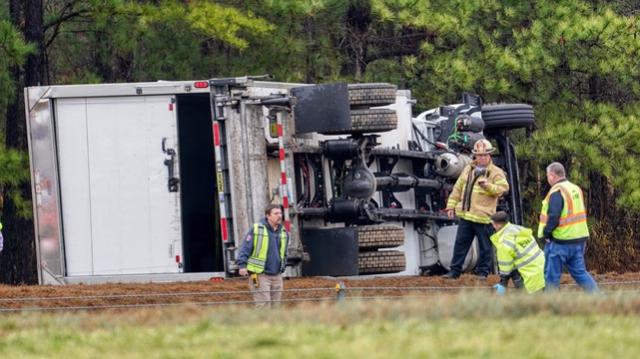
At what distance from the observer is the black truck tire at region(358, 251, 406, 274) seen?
2073 centimetres

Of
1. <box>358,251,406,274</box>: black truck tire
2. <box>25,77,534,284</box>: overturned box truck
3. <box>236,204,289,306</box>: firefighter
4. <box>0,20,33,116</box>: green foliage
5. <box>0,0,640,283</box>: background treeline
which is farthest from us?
<box>0,0,640,283</box>: background treeline

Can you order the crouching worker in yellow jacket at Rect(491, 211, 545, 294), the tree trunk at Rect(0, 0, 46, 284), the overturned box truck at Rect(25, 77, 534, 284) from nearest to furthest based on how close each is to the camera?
the crouching worker in yellow jacket at Rect(491, 211, 545, 294) → the overturned box truck at Rect(25, 77, 534, 284) → the tree trunk at Rect(0, 0, 46, 284)

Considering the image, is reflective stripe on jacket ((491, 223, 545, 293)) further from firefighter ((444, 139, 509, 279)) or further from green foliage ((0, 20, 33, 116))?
green foliage ((0, 20, 33, 116))

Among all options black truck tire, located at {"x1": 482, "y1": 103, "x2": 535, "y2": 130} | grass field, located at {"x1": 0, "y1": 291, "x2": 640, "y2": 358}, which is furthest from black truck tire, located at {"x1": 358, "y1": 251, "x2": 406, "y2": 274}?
grass field, located at {"x1": 0, "y1": 291, "x2": 640, "y2": 358}

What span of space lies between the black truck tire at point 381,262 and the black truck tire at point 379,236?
12cm

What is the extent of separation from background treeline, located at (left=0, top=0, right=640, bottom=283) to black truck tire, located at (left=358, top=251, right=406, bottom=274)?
7293 mm

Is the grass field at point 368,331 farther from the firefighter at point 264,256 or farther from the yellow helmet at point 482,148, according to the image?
the yellow helmet at point 482,148

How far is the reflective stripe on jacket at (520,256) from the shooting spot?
55.7 ft

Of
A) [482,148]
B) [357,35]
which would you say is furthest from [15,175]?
[482,148]

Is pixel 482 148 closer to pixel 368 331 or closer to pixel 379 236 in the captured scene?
pixel 379 236

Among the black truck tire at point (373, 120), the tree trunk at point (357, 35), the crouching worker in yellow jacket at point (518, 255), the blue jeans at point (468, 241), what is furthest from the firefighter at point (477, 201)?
the tree trunk at point (357, 35)

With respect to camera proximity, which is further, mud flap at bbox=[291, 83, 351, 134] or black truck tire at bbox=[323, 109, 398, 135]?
black truck tire at bbox=[323, 109, 398, 135]

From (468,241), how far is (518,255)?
3.35 meters

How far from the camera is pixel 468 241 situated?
66.8 feet
